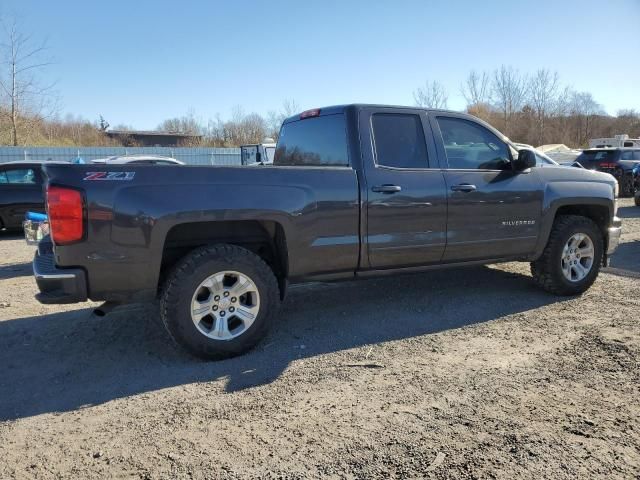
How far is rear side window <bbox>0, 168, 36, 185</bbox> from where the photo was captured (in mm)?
10664

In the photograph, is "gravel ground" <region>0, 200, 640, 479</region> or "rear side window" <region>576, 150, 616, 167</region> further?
"rear side window" <region>576, 150, 616, 167</region>

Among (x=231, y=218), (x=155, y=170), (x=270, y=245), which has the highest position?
(x=155, y=170)

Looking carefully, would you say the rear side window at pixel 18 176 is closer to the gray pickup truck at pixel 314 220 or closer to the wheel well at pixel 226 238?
the gray pickup truck at pixel 314 220

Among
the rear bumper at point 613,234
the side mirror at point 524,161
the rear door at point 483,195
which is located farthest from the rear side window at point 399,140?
the rear bumper at point 613,234

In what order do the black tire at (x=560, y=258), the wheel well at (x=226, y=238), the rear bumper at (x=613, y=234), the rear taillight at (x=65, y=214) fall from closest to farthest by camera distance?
the rear taillight at (x=65, y=214) → the wheel well at (x=226, y=238) → the black tire at (x=560, y=258) → the rear bumper at (x=613, y=234)

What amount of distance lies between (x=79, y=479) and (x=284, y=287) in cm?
223

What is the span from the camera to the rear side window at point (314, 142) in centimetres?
469

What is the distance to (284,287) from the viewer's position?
439 cm

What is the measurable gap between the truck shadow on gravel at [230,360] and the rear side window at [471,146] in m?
1.51

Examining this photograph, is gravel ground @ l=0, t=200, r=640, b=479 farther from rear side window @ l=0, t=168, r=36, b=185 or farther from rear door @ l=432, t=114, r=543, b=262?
rear side window @ l=0, t=168, r=36, b=185

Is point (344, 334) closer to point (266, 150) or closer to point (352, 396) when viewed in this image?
point (352, 396)

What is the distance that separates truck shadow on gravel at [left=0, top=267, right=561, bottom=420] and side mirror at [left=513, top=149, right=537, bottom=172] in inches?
57.8

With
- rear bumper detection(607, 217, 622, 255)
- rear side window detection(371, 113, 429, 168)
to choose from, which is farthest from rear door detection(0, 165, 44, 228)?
rear bumper detection(607, 217, 622, 255)

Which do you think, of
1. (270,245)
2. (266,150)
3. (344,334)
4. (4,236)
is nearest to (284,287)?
(270,245)
